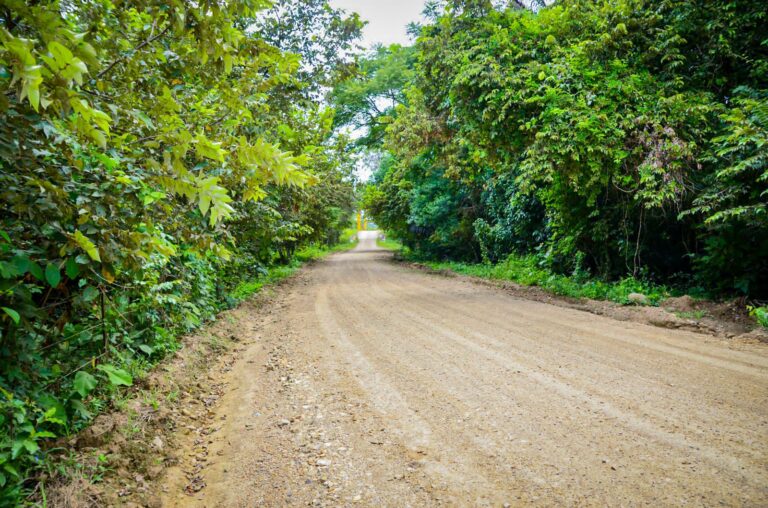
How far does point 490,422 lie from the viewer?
11.1ft

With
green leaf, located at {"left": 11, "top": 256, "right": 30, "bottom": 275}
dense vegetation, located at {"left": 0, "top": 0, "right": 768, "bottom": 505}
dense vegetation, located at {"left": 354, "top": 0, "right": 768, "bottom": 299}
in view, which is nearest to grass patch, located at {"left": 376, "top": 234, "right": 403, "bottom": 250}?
dense vegetation, located at {"left": 0, "top": 0, "right": 768, "bottom": 505}

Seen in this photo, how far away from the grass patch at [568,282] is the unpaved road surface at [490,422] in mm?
2458

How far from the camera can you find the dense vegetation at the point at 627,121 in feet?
22.7

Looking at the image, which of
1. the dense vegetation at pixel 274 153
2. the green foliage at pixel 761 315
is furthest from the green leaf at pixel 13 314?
the green foliage at pixel 761 315

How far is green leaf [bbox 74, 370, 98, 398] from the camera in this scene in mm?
2850

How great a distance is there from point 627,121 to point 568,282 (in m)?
4.17

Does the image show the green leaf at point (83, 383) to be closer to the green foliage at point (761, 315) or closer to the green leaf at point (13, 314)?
the green leaf at point (13, 314)

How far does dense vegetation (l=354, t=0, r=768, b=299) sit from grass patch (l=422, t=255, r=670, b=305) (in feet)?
A: 1.10

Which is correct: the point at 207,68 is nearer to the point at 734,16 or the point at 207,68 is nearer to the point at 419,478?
the point at 419,478

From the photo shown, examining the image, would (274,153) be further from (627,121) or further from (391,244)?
(391,244)

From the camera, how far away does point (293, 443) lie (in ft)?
10.5

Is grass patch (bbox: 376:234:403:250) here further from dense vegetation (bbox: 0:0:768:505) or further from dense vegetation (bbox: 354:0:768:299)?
dense vegetation (bbox: 354:0:768:299)

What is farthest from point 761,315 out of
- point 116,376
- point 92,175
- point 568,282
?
point 92,175

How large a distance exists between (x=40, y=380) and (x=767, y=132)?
912 cm
